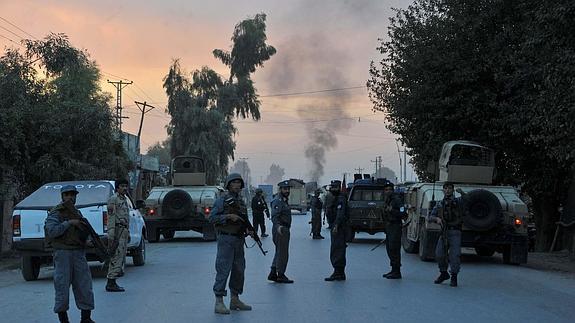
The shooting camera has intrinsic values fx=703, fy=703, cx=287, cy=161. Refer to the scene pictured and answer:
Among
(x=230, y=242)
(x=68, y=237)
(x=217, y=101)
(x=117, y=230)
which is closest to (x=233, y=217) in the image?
(x=230, y=242)

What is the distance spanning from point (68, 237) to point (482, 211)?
1040 centimetres

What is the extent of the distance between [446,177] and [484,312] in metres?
9.84

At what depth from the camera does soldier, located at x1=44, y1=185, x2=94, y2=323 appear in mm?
7867

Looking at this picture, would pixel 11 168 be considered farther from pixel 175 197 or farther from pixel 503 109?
pixel 503 109

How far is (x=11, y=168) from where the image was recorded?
17.1m

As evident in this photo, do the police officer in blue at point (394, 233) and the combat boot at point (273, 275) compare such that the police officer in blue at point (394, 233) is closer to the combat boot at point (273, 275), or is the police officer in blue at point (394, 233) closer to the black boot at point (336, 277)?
the black boot at point (336, 277)

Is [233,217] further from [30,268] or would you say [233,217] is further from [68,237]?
[30,268]

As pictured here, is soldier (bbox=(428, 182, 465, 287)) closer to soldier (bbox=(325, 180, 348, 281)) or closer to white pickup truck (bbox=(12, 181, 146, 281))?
soldier (bbox=(325, 180, 348, 281))

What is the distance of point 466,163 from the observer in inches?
731

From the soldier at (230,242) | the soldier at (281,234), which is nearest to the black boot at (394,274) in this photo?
the soldier at (281,234)

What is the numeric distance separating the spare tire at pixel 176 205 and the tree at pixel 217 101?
1221 inches

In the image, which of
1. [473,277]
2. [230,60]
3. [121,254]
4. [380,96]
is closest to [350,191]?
[380,96]

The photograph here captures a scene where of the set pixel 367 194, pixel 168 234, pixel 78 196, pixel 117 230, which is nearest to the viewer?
pixel 117 230

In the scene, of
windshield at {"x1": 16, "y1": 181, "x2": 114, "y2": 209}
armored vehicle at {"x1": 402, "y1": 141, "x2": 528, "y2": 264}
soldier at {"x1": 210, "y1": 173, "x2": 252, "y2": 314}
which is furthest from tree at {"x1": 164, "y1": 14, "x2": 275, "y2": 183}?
soldier at {"x1": 210, "y1": 173, "x2": 252, "y2": 314}
